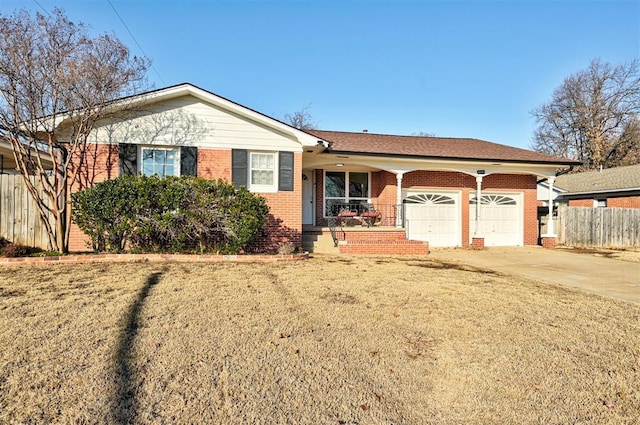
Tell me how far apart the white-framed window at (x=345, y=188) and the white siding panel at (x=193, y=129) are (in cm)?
343

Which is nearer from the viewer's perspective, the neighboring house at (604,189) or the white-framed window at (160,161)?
the white-framed window at (160,161)

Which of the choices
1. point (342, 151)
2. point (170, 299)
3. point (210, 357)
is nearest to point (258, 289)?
point (170, 299)

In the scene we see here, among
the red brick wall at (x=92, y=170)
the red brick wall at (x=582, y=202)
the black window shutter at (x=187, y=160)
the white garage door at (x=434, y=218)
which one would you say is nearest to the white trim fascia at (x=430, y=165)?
the white garage door at (x=434, y=218)

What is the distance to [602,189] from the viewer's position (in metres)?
20.4

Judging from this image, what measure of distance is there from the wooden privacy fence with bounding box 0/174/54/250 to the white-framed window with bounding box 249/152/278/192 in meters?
4.92

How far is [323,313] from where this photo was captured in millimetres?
4492

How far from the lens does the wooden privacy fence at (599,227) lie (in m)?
15.4

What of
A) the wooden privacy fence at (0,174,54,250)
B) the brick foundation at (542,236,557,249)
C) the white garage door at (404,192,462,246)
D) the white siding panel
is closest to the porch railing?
the white garage door at (404,192,462,246)

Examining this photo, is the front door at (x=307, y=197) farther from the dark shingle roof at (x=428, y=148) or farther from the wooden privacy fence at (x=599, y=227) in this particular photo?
the wooden privacy fence at (x=599, y=227)

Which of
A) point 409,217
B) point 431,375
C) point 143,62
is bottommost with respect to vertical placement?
point 431,375

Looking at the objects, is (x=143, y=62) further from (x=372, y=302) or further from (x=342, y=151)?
(x=372, y=302)

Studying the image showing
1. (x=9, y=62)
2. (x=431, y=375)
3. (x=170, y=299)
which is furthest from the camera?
(x=9, y=62)

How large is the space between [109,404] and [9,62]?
7792mm

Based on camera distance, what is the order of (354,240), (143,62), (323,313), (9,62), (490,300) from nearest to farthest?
(323,313) → (490,300) → (9,62) → (143,62) → (354,240)
